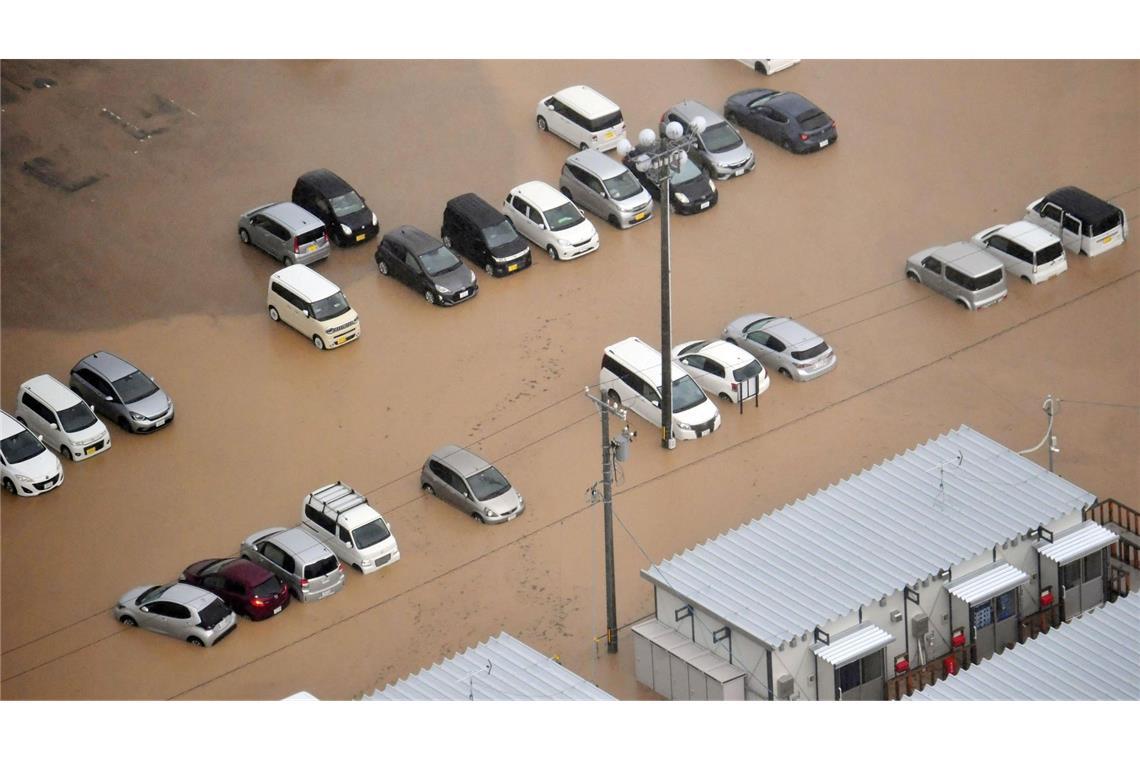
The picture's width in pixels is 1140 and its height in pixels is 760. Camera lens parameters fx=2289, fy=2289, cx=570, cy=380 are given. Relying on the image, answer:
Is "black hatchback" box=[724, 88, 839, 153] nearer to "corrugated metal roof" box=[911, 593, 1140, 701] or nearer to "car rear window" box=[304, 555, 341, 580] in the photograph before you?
"car rear window" box=[304, 555, 341, 580]

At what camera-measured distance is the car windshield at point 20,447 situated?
55000 mm

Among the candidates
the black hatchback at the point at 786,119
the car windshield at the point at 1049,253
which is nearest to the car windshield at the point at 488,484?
the car windshield at the point at 1049,253

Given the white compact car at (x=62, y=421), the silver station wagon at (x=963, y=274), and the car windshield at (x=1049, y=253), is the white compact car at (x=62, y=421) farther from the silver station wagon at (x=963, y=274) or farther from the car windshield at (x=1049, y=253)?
the car windshield at (x=1049, y=253)

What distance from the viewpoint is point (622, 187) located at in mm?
64375

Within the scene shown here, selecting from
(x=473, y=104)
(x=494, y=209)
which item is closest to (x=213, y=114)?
(x=473, y=104)

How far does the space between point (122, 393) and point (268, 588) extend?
8.93m

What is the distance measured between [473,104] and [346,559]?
2246cm

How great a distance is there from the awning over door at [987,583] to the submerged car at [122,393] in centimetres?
2047

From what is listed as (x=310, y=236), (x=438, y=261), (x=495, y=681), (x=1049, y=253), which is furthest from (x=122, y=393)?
(x=1049, y=253)

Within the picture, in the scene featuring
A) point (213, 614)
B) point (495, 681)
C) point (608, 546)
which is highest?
point (608, 546)

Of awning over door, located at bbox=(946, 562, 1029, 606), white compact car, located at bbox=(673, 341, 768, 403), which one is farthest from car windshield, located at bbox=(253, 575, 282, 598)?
awning over door, located at bbox=(946, 562, 1029, 606)

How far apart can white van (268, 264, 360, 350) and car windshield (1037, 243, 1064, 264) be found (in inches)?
716

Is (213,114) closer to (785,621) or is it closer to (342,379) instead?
(342,379)

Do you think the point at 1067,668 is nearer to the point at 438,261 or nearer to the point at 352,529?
the point at 352,529
